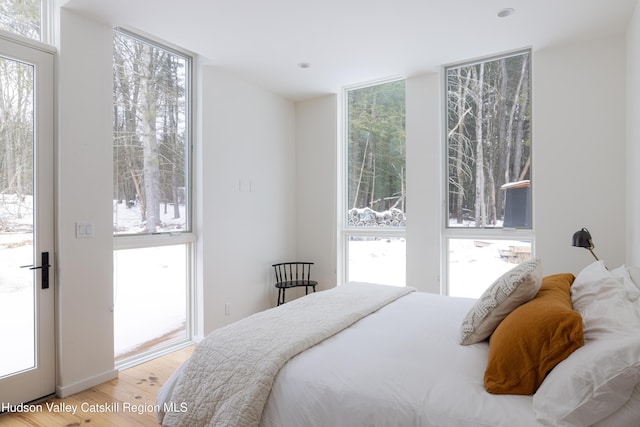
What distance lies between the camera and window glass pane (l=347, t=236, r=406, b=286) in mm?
4270

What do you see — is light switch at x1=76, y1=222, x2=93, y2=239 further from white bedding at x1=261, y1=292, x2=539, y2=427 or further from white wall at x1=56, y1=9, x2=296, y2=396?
white bedding at x1=261, y1=292, x2=539, y2=427

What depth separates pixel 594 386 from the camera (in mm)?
1125

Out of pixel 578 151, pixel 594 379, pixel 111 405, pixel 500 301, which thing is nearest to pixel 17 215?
pixel 111 405

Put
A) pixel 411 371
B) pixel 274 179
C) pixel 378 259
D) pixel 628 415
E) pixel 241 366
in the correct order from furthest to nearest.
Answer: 1. pixel 274 179
2. pixel 378 259
3. pixel 241 366
4. pixel 411 371
5. pixel 628 415

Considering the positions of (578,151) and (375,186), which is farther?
(375,186)

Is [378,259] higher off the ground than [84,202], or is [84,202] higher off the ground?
[84,202]

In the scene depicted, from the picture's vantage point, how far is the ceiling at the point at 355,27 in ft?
8.76

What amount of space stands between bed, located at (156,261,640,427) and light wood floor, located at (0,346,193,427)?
0.67 metres

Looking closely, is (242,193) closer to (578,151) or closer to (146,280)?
(146,280)

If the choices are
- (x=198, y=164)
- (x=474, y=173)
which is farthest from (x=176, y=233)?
(x=474, y=173)

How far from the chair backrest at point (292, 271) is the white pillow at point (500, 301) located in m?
2.98

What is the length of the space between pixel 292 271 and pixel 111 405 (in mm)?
2580

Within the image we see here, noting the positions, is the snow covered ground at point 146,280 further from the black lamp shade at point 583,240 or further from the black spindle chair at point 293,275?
the black lamp shade at point 583,240

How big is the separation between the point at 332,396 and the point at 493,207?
2.93 metres
